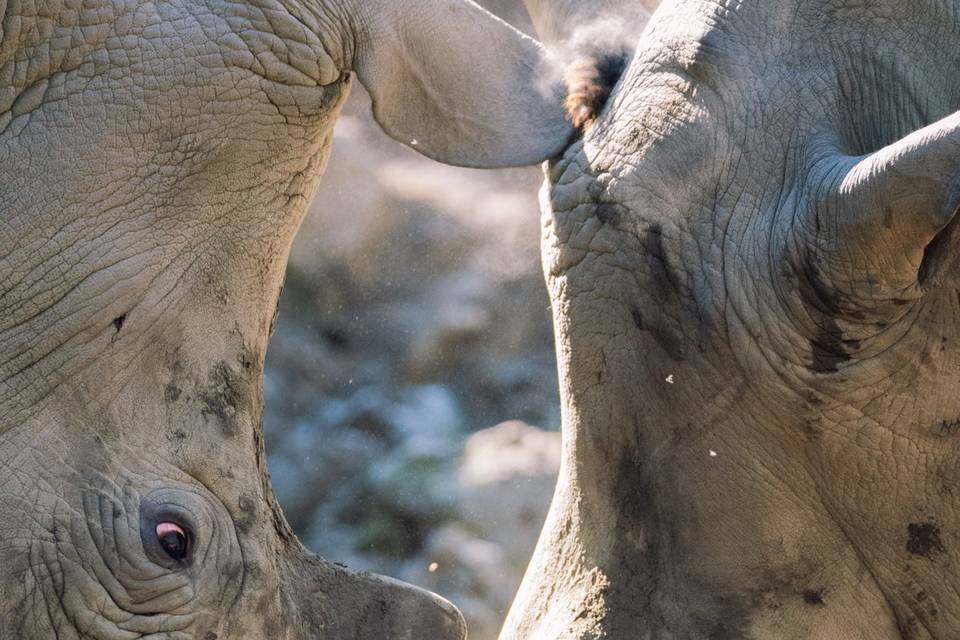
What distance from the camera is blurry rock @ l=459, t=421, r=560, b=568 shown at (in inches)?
221

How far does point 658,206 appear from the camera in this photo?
8.39ft

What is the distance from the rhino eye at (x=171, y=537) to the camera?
2635 mm

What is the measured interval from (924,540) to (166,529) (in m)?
1.20

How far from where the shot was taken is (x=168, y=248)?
2.68 m

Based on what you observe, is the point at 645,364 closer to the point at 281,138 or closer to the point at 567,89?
the point at 567,89

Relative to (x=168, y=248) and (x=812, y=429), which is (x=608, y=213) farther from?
(x=168, y=248)

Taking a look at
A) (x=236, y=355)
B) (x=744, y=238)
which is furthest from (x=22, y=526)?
(x=744, y=238)

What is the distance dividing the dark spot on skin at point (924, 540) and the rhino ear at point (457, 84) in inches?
33.1

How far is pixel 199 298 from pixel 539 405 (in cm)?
347

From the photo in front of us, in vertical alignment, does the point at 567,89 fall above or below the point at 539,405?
above

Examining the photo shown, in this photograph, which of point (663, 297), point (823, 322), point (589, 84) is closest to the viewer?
point (823, 322)

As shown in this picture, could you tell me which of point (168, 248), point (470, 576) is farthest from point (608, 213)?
point (470, 576)

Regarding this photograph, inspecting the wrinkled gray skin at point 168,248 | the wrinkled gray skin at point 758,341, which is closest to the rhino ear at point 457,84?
the wrinkled gray skin at point 168,248

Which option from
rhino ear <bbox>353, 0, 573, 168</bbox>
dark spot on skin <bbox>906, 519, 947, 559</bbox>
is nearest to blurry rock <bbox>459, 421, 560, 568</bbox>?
rhino ear <bbox>353, 0, 573, 168</bbox>
